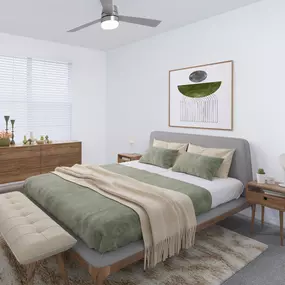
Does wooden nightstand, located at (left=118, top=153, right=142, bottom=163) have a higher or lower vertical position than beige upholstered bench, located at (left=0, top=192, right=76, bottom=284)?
higher

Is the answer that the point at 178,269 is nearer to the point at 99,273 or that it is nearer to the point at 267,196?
the point at 99,273

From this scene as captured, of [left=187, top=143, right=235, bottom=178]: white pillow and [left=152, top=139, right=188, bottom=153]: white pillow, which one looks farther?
[left=152, top=139, right=188, bottom=153]: white pillow

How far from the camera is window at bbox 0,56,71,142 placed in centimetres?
495

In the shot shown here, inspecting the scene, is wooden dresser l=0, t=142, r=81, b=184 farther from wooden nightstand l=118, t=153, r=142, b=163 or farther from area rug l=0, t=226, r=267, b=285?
area rug l=0, t=226, r=267, b=285

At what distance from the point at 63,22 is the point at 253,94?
3.05 metres

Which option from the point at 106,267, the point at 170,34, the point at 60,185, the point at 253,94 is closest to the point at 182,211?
the point at 106,267

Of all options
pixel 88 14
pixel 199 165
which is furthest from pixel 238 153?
pixel 88 14

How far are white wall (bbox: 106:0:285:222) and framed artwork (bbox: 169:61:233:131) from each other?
100 mm

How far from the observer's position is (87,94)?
5941mm

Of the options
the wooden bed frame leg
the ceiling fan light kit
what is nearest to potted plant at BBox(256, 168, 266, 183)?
the wooden bed frame leg

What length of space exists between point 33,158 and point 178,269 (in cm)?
349

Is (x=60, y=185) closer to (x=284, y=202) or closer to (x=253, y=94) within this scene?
(x=284, y=202)

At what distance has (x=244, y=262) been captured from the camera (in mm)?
2496

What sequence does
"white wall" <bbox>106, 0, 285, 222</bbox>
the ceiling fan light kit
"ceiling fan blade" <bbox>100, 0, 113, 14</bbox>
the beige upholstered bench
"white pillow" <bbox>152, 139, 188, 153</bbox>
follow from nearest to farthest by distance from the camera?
the beige upholstered bench < "ceiling fan blade" <bbox>100, 0, 113, 14</bbox> < the ceiling fan light kit < "white wall" <bbox>106, 0, 285, 222</bbox> < "white pillow" <bbox>152, 139, 188, 153</bbox>
